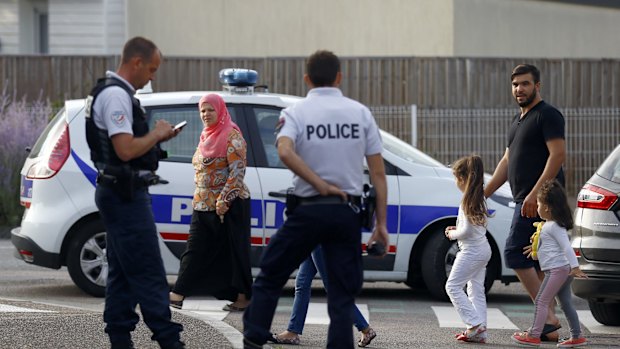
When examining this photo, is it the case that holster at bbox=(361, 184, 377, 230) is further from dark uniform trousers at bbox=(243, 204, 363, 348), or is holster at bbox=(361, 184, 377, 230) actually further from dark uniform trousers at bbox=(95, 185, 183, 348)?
dark uniform trousers at bbox=(95, 185, 183, 348)

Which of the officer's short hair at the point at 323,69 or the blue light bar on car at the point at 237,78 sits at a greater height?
the blue light bar on car at the point at 237,78

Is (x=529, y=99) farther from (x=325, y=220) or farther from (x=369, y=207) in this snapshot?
(x=325, y=220)

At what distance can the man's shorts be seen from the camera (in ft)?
29.9

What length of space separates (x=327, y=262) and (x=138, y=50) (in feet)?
4.82

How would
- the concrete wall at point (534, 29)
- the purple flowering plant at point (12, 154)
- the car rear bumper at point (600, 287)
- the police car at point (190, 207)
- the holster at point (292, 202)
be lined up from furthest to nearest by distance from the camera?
the concrete wall at point (534, 29)
the purple flowering plant at point (12, 154)
the police car at point (190, 207)
the car rear bumper at point (600, 287)
the holster at point (292, 202)

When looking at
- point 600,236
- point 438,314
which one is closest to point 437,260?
point 438,314

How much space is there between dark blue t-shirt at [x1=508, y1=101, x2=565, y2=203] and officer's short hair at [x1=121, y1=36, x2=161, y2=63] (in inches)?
123

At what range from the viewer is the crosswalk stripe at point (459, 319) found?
9.84 metres

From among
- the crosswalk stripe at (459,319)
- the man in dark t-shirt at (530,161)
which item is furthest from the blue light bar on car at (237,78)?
the man in dark t-shirt at (530,161)

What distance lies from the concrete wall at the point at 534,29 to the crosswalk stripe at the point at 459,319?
16.9 m

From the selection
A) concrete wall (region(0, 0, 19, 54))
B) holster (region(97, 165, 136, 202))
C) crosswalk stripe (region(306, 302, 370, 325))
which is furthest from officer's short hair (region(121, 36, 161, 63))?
concrete wall (region(0, 0, 19, 54))

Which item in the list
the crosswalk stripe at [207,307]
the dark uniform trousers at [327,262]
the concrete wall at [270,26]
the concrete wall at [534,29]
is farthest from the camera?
the concrete wall at [270,26]

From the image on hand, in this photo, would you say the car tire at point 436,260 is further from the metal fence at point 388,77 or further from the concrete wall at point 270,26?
the concrete wall at point 270,26

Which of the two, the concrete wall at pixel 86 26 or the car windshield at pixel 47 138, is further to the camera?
the concrete wall at pixel 86 26
